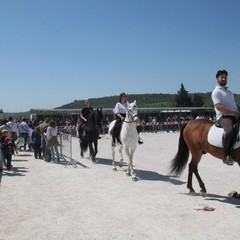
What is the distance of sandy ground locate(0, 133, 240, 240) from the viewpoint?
226 inches

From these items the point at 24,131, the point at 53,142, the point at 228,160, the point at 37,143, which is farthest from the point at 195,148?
the point at 24,131

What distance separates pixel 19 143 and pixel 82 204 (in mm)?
14619

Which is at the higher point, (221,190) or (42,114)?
(42,114)

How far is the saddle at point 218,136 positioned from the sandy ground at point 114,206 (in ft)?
4.12

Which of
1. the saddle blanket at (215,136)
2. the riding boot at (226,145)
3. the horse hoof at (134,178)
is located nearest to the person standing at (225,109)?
the riding boot at (226,145)

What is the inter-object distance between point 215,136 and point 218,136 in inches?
3.4

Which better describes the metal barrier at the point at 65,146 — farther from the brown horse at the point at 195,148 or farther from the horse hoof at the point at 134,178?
the brown horse at the point at 195,148

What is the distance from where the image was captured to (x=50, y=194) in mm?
8727

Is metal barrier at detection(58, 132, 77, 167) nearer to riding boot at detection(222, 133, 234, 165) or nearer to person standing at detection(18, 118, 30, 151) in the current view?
person standing at detection(18, 118, 30, 151)

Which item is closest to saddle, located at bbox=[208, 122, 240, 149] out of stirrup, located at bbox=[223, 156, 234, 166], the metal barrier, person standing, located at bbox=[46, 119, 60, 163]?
stirrup, located at bbox=[223, 156, 234, 166]

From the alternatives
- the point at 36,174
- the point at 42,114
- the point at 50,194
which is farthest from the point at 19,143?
the point at 42,114

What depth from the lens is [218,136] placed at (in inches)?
302

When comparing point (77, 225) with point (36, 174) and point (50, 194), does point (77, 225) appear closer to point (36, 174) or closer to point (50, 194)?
point (50, 194)

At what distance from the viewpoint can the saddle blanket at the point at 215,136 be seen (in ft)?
25.1
